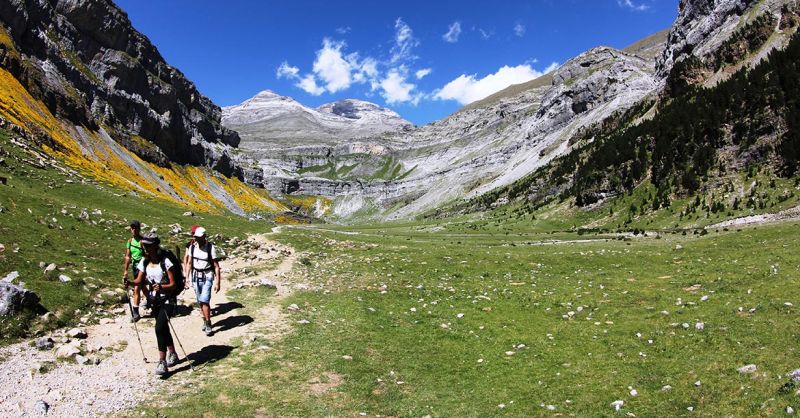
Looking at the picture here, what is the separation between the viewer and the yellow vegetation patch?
68.5 m

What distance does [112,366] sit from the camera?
41.2ft

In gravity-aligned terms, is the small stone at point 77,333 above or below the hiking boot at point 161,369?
above

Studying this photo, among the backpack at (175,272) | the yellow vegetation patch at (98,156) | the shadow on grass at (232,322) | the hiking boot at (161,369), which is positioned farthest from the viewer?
the yellow vegetation patch at (98,156)

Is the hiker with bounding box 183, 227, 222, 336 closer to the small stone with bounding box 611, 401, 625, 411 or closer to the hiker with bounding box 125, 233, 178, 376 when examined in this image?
the hiker with bounding box 125, 233, 178, 376

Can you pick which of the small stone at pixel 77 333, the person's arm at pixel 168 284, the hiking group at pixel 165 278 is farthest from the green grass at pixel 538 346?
the small stone at pixel 77 333

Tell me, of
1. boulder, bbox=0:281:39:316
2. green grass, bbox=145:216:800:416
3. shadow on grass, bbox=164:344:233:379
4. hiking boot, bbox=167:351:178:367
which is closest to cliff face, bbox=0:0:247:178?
boulder, bbox=0:281:39:316

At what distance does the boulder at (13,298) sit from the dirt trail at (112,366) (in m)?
1.40

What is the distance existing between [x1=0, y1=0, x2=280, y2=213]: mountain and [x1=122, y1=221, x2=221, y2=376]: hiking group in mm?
55335

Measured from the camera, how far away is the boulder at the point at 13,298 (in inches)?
532

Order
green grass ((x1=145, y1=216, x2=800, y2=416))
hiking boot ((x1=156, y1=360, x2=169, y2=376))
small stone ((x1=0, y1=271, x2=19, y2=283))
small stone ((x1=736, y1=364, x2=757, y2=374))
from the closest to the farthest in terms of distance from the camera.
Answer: small stone ((x1=736, y1=364, x2=757, y2=374)) < green grass ((x1=145, y1=216, x2=800, y2=416)) < hiking boot ((x1=156, y1=360, x2=169, y2=376)) < small stone ((x1=0, y1=271, x2=19, y2=283))

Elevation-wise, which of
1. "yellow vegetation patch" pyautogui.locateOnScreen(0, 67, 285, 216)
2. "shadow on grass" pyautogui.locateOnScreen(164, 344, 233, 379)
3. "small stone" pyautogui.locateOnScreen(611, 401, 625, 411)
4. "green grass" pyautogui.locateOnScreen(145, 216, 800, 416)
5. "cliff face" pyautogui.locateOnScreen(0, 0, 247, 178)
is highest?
"cliff face" pyautogui.locateOnScreen(0, 0, 247, 178)

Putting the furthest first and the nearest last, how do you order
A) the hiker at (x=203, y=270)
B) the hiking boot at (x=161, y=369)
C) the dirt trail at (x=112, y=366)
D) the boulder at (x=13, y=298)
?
the hiker at (x=203, y=270)
the boulder at (x=13, y=298)
the hiking boot at (x=161, y=369)
the dirt trail at (x=112, y=366)

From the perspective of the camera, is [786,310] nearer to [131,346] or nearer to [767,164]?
[131,346]

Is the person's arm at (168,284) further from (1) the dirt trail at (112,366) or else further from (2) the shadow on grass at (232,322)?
(2) the shadow on grass at (232,322)
